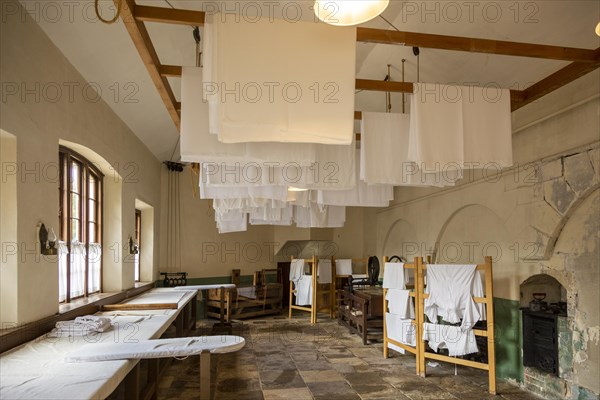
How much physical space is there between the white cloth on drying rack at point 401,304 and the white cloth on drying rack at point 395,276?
75mm

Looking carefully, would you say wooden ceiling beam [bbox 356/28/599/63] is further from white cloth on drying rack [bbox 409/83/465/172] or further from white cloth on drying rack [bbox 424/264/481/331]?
white cloth on drying rack [bbox 424/264/481/331]

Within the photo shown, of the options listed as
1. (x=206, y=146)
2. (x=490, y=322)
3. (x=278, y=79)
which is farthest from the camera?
(x=490, y=322)

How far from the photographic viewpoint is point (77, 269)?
5.06 meters

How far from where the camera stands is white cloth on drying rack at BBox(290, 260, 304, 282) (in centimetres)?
1013

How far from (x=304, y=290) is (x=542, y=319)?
5688 millimetres

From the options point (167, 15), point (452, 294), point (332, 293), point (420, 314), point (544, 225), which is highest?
point (167, 15)

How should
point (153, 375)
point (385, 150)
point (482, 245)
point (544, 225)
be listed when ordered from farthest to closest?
point (482, 245)
point (544, 225)
point (153, 375)
point (385, 150)

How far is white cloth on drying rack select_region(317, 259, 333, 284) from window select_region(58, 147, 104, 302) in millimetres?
5036

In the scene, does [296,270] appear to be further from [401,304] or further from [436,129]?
[436,129]

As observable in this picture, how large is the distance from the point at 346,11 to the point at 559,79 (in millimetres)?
2397

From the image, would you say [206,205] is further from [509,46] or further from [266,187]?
[509,46]

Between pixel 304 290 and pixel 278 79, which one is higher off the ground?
pixel 278 79

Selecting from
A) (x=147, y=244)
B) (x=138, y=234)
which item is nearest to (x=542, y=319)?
(x=147, y=244)

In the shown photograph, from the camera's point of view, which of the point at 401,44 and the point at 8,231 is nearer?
the point at 401,44
